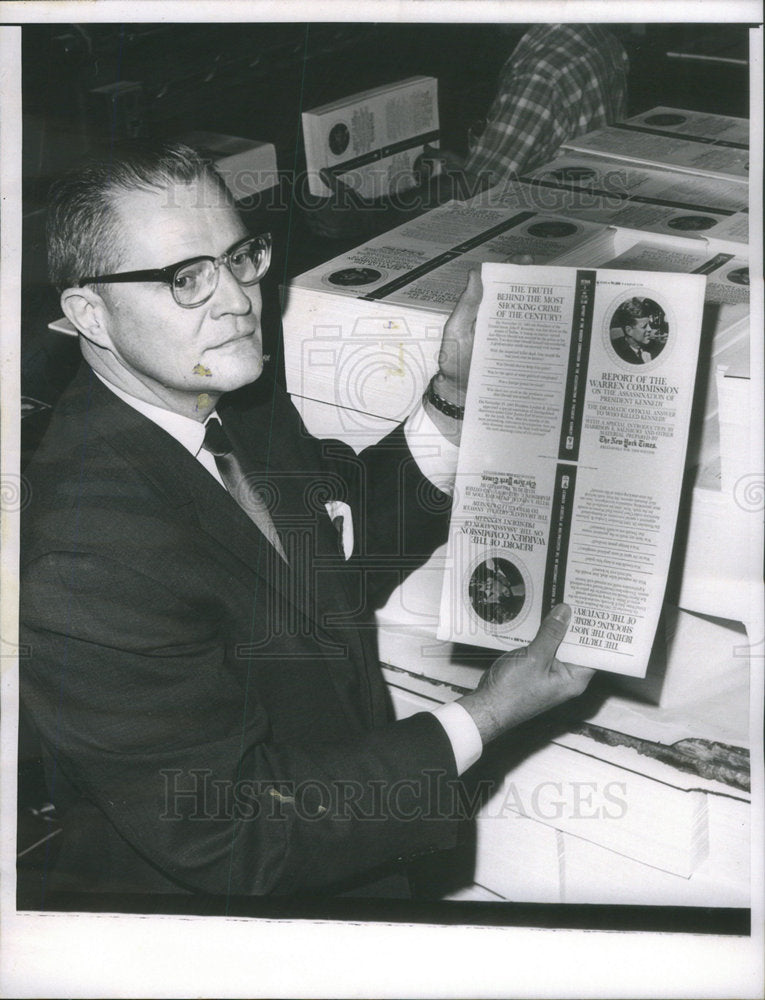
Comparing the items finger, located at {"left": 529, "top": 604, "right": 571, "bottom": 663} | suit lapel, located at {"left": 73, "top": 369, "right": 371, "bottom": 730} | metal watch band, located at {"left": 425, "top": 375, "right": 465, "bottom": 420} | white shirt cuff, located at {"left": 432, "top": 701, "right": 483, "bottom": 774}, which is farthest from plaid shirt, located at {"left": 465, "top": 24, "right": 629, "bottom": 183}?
white shirt cuff, located at {"left": 432, "top": 701, "right": 483, "bottom": 774}

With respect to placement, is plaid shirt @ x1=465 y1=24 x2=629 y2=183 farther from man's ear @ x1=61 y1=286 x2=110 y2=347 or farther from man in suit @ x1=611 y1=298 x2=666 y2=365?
man's ear @ x1=61 y1=286 x2=110 y2=347

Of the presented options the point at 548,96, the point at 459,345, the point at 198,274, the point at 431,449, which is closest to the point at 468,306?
the point at 459,345

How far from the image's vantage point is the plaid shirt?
1.24 m

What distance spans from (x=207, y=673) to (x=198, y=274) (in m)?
0.46

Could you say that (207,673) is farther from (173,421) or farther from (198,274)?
(198,274)

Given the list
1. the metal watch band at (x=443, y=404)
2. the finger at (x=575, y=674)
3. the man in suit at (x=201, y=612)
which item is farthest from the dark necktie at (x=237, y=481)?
the finger at (x=575, y=674)

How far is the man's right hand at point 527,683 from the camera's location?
3.83 feet

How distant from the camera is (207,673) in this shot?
113cm

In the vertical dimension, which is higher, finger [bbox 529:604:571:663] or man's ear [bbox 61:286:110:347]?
man's ear [bbox 61:286:110:347]

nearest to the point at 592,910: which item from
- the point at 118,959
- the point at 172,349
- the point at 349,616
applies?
the point at 349,616

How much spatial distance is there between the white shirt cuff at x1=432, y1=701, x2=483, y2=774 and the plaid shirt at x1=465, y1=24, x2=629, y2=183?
0.80 m

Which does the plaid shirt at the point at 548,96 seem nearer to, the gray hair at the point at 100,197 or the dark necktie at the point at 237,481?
the gray hair at the point at 100,197

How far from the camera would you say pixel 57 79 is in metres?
1.20

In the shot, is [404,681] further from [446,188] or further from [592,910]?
[446,188]
